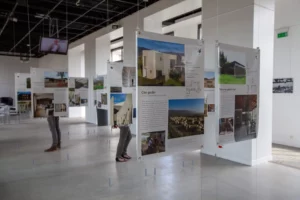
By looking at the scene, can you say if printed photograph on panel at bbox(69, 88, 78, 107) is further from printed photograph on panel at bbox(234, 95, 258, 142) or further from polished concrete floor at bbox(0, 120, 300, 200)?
printed photograph on panel at bbox(234, 95, 258, 142)

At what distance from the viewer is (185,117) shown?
304 centimetres

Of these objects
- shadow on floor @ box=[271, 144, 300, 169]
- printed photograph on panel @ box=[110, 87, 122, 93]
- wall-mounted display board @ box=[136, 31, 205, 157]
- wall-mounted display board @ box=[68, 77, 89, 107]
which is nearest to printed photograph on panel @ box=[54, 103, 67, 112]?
printed photograph on panel @ box=[110, 87, 122, 93]

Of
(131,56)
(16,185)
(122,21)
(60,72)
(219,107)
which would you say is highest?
(122,21)

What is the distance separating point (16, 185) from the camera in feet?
13.6

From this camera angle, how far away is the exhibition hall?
2904 mm

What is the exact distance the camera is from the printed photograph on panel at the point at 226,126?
3539 millimetres

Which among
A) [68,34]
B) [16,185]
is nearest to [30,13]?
[68,34]

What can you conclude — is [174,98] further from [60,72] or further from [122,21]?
[122,21]

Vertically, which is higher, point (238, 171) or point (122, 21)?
point (122, 21)

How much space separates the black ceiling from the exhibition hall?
68 millimetres

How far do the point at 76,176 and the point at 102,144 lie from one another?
2.89m

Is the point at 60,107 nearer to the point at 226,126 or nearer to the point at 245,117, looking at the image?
the point at 226,126

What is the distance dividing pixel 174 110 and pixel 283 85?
18.0ft

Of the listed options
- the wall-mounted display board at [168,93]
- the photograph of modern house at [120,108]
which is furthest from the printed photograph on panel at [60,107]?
the wall-mounted display board at [168,93]
